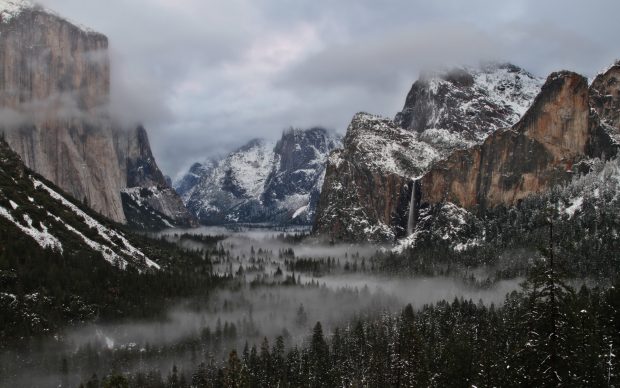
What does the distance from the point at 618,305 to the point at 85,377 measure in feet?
388

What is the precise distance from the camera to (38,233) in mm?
180000

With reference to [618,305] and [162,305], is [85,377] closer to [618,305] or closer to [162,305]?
[162,305]

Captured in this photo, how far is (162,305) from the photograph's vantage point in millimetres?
196750

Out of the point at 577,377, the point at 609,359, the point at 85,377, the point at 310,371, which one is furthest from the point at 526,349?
the point at 85,377

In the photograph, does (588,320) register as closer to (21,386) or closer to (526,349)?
(526,349)

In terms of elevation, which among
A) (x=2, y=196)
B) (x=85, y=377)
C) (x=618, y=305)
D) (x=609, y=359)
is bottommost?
(x=85, y=377)

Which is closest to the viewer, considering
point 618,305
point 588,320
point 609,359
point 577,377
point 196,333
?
point 577,377

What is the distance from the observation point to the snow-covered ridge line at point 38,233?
174250mm

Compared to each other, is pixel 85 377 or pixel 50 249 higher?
pixel 50 249

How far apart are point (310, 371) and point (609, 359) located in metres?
93.1

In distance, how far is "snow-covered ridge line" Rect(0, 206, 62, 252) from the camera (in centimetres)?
→ 17425

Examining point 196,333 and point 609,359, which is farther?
point 196,333

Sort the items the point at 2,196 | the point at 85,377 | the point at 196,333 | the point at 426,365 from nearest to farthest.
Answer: the point at 426,365 < the point at 85,377 < the point at 2,196 < the point at 196,333

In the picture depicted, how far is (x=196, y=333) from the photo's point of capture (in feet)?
639
